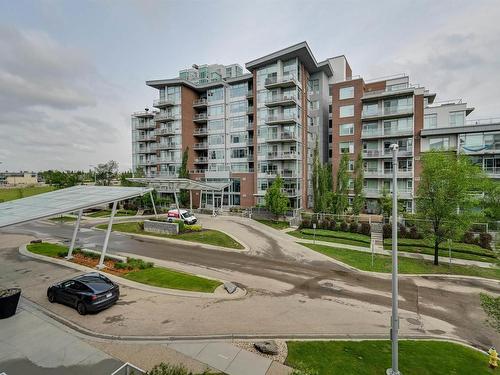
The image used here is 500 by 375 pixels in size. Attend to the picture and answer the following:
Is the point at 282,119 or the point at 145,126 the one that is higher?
the point at 145,126

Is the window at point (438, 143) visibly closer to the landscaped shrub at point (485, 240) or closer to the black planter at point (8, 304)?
the landscaped shrub at point (485, 240)

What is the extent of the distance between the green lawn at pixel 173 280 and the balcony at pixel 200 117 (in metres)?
41.7

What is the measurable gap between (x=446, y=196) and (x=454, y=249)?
847 cm

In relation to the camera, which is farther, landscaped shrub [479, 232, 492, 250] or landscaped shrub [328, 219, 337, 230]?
landscaped shrub [328, 219, 337, 230]

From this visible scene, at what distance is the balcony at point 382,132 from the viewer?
129ft

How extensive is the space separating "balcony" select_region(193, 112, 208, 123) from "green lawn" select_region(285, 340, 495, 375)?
165ft

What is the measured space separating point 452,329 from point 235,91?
1883 inches

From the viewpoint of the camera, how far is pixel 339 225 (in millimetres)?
34125

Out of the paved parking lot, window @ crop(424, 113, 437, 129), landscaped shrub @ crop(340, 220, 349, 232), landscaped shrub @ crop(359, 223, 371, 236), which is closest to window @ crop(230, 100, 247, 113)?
landscaped shrub @ crop(340, 220, 349, 232)

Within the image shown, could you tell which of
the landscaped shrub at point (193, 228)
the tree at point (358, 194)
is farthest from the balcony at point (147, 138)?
the tree at point (358, 194)

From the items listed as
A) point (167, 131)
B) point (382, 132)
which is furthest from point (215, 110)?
point (382, 132)

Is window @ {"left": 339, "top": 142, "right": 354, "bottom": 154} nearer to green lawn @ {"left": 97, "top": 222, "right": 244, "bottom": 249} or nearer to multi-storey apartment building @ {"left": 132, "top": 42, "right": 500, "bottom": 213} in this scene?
multi-storey apartment building @ {"left": 132, "top": 42, "right": 500, "bottom": 213}

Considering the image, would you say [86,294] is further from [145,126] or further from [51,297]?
[145,126]

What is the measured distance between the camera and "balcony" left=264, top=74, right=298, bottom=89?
42344mm
